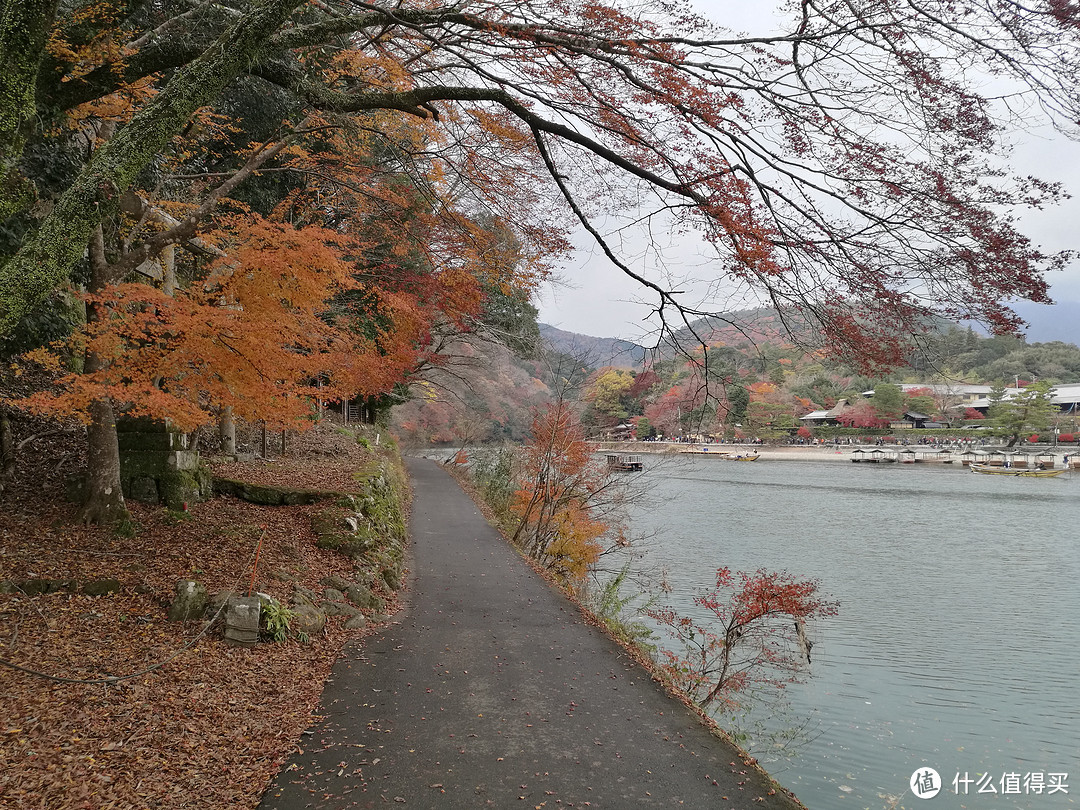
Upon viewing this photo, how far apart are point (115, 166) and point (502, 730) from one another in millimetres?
4517

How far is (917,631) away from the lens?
34.3 feet

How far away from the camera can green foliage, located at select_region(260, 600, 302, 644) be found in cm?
556

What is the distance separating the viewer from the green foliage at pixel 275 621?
556 cm

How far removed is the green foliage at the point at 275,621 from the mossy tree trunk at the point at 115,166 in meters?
3.39

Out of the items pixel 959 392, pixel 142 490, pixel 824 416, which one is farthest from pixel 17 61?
pixel 959 392

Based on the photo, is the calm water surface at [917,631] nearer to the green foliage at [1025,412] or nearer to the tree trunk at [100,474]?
the tree trunk at [100,474]

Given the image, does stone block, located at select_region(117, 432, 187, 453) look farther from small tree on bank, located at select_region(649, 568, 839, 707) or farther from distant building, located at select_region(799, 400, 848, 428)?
distant building, located at select_region(799, 400, 848, 428)

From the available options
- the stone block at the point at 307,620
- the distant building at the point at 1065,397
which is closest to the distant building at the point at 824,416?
the distant building at the point at 1065,397

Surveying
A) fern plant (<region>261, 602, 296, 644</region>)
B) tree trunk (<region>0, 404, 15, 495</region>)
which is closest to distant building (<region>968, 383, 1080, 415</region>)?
fern plant (<region>261, 602, 296, 644</region>)

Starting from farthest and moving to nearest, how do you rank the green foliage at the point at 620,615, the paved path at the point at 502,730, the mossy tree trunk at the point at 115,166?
the green foliage at the point at 620,615, the paved path at the point at 502,730, the mossy tree trunk at the point at 115,166

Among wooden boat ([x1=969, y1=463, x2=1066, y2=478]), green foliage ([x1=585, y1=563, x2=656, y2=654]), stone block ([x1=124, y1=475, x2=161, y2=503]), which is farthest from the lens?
wooden boat ([x1=969, y1=463, x2=1066, y2=478])

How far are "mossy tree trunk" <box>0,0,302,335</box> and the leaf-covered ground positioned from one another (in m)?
2.39

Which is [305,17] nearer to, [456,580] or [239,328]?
[239,328]

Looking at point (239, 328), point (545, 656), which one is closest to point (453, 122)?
point (239, 328)
